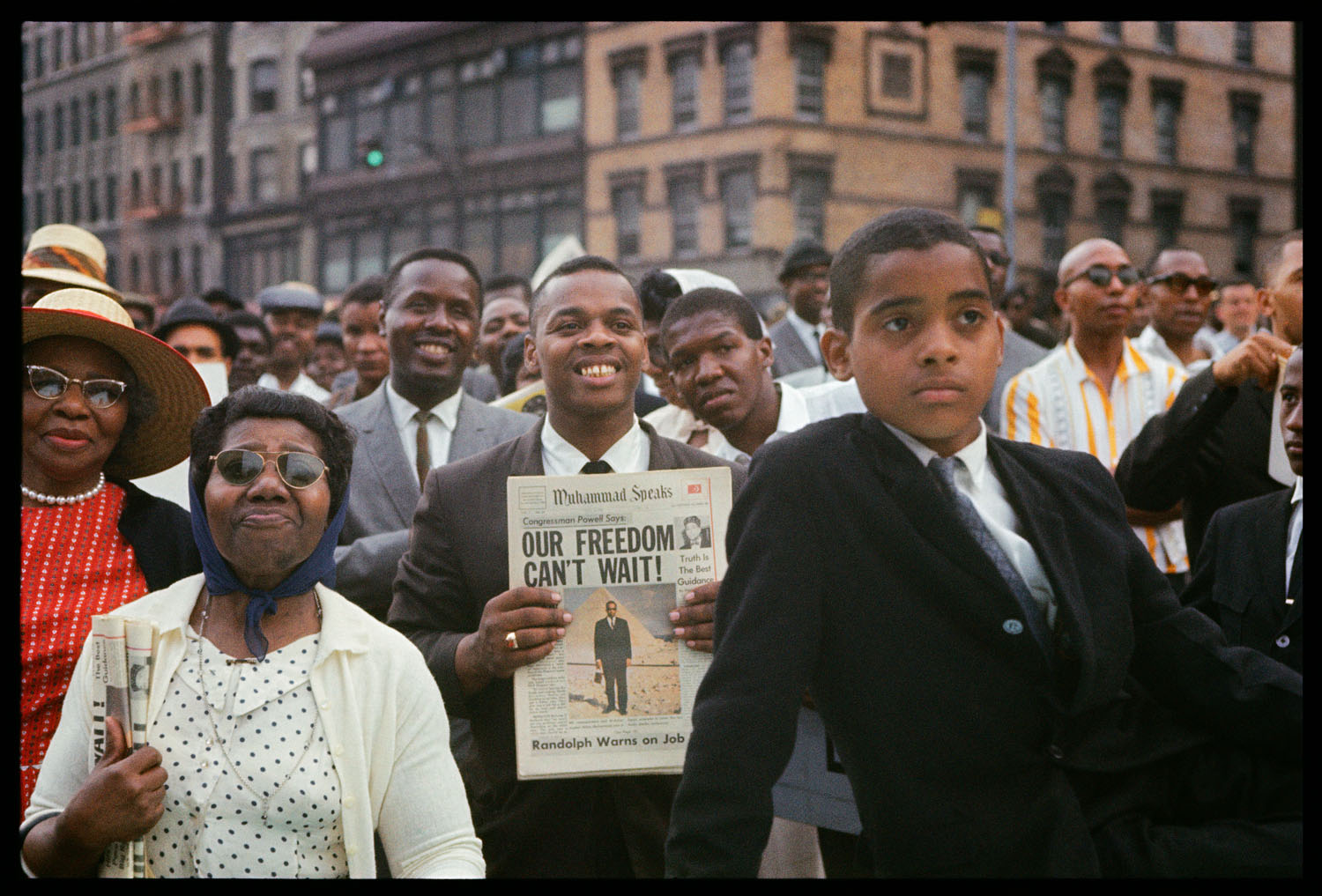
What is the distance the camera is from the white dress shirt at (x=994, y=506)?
2.38 metres

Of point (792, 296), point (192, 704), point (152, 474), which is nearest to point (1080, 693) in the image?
point (192, 704)

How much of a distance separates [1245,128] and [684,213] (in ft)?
52.2

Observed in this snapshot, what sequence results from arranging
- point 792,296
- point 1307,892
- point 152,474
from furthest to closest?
point 792,296 → point 152,474 → point 1307,892

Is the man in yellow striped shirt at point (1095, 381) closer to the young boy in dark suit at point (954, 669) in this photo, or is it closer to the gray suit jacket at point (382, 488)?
the gray suit jacket at point (382, 488)

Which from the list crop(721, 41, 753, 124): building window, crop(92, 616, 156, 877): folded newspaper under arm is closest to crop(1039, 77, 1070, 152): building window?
crop(721, 41, 753, 124): building window

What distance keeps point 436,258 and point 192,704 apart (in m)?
2.59

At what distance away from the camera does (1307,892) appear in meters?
2.28

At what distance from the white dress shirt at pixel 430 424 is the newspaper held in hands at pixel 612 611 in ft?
5.68

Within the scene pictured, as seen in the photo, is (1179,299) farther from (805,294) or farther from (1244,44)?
(1244,44)

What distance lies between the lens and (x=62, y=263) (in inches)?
234

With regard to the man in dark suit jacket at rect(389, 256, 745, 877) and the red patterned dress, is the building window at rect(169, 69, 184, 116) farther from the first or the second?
the man in dark suit jacket at rect(389, 256, 745, 877)

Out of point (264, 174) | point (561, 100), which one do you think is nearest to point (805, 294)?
point (561, 100)

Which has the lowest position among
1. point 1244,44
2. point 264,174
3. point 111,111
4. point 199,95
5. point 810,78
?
point 111,111

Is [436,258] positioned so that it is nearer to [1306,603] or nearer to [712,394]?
[712,394]
